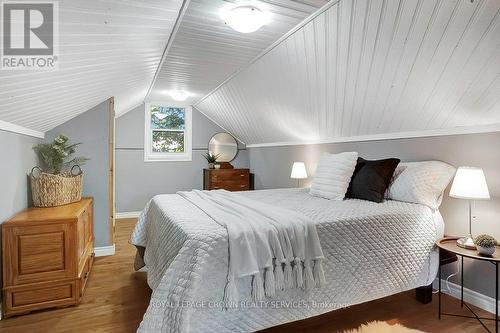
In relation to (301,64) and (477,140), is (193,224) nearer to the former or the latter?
(301,64)

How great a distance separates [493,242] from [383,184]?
2.76ft

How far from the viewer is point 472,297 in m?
2.24

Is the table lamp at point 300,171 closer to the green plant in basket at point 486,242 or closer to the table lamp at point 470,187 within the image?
the table lamp at point 470,187

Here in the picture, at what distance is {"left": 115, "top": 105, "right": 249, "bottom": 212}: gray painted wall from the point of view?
16.7ft

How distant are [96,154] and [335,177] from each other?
2558 mm

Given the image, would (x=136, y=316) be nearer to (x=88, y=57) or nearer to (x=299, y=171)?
(x=88, y=57)

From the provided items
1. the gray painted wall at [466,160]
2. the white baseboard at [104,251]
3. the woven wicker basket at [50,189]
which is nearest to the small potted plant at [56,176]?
the woven wicker basket at [50,189]

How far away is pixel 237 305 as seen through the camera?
1523 millimetres

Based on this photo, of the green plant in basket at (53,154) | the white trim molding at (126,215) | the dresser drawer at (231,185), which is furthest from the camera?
the dresser drawer at (231,185)

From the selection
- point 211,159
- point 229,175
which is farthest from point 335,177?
point 211,159

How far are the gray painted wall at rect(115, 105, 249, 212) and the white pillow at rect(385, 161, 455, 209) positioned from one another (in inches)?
157

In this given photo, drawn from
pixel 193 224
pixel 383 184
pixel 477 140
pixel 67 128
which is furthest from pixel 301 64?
pixel 67 128

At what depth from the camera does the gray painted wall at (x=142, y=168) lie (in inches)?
201
